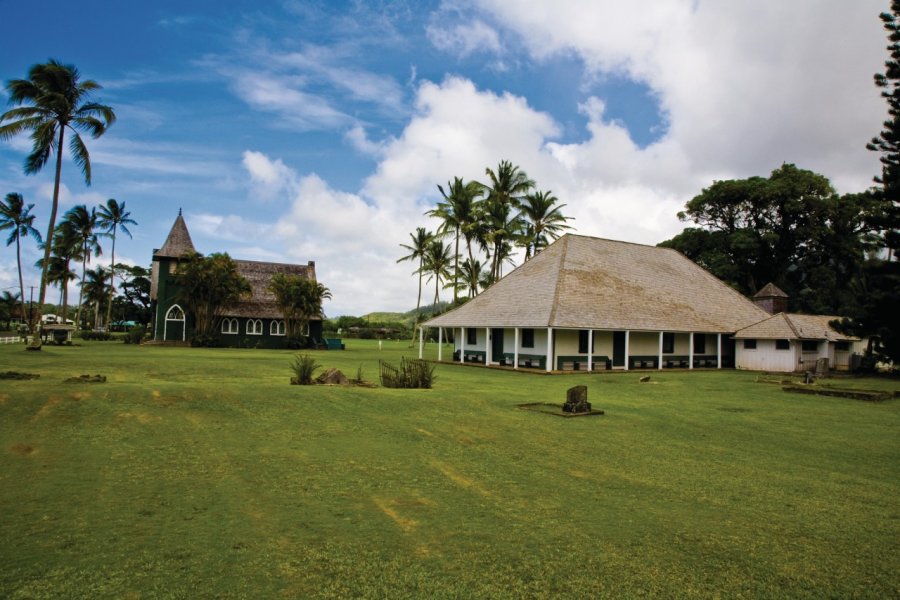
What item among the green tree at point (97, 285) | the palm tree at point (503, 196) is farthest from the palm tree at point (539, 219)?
the green tree at point (97, 285)

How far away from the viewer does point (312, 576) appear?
449 cm

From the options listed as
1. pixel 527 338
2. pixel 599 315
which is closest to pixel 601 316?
pixel 599 315

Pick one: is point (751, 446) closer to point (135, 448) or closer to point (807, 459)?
point (807, 459)

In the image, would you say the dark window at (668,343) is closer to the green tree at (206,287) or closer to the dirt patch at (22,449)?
the dirt patch at (22,449)

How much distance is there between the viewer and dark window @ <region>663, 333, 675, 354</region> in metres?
33.9

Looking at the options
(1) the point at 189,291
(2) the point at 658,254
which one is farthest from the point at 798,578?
(1) the point at 189,291

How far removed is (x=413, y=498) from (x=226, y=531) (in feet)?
6.64

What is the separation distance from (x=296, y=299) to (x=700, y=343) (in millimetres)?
30025

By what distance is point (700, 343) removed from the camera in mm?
35500

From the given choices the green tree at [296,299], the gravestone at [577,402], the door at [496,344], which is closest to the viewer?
the gravestone at [577,402]

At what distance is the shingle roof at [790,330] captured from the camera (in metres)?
32.0

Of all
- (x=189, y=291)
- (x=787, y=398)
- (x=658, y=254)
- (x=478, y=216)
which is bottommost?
(x=787, y=398)

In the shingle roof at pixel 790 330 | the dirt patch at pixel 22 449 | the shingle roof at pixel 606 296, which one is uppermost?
the shingle roof at pixel 606 296

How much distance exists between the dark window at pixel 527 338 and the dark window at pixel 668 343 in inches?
341
